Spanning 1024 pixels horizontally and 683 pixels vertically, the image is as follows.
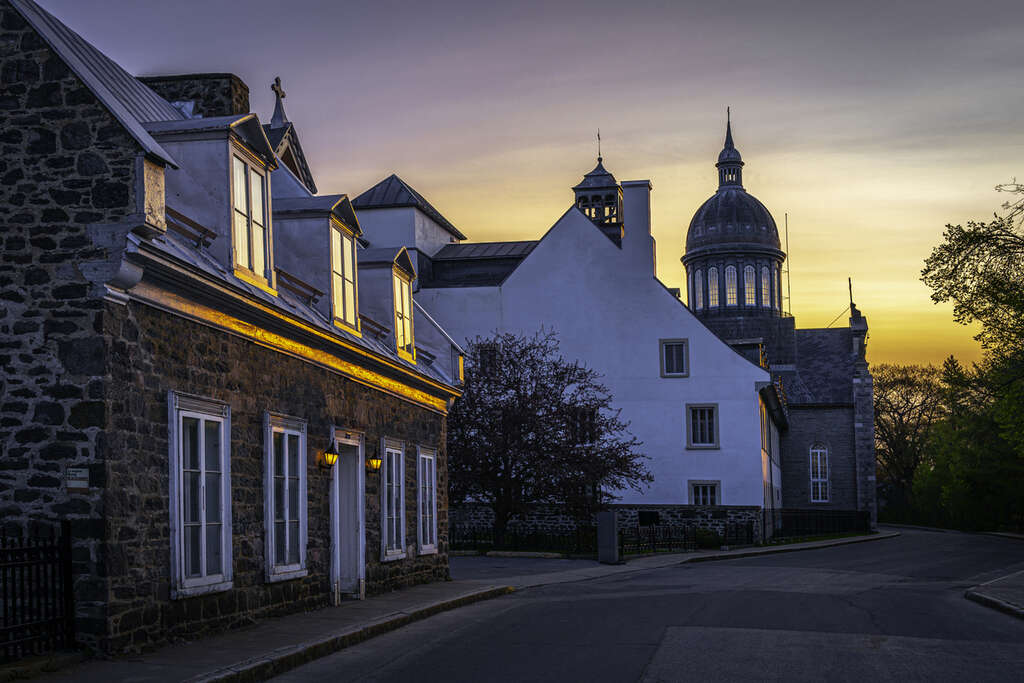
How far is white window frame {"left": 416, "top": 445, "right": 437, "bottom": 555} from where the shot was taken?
22594mm

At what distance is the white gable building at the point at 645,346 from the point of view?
152ft

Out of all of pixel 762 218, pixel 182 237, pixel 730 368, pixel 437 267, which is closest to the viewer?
pixel 182 237

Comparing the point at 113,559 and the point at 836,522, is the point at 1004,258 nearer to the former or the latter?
the point at 113,559

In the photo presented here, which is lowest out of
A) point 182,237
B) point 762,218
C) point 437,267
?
point 182,237

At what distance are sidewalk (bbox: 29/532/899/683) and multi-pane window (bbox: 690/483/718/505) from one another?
25.2 m

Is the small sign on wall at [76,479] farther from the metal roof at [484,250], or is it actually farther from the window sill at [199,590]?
the metal roof at [484,250]

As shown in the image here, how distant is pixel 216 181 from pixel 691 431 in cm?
3419

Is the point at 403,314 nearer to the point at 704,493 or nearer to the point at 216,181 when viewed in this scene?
the point at 216,181

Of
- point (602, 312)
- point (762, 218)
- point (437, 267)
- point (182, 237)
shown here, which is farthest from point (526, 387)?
point (762, 218)

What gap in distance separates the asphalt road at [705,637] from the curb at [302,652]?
0.16m

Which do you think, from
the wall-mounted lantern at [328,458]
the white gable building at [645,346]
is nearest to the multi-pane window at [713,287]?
the white gable building at [645,346]

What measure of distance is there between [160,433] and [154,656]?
87.5 inches

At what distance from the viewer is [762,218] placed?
90.9 meters

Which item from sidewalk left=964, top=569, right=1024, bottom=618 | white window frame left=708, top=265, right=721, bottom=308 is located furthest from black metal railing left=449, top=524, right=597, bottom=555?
white window frame left=708, top=265, right=721, bottom=308
